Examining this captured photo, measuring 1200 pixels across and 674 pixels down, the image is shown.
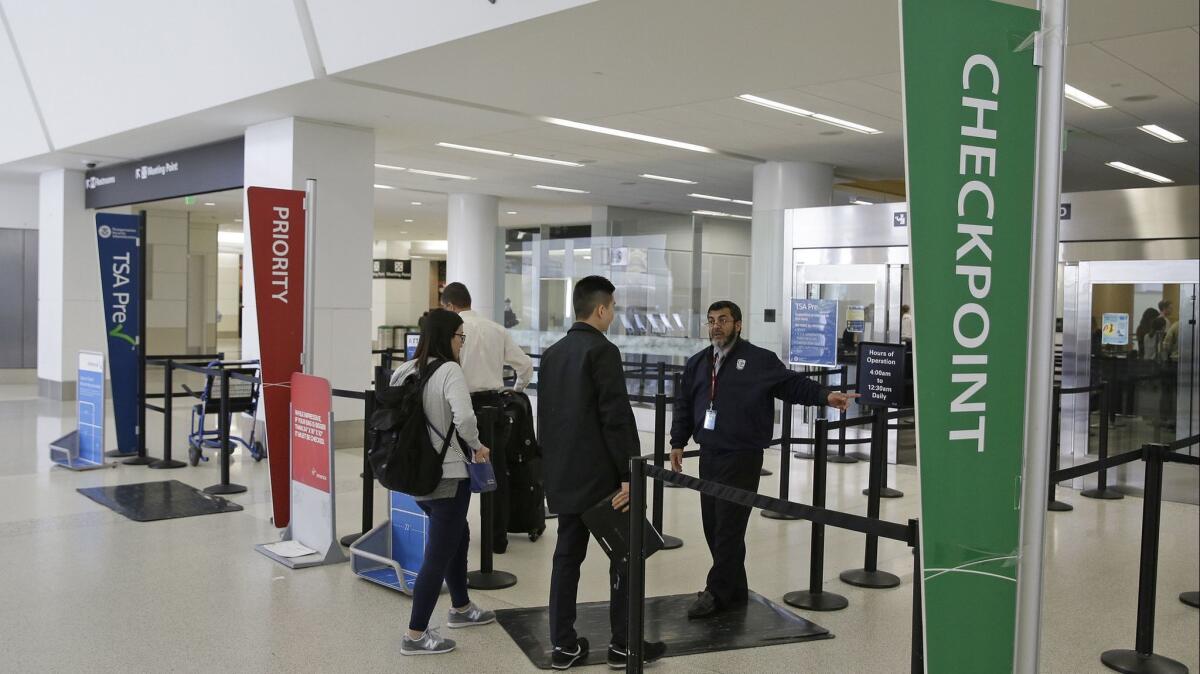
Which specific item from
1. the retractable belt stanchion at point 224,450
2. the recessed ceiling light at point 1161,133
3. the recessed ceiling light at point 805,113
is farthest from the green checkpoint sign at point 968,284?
the recessed ceiling light at point 1161,133

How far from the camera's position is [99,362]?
9.34 meters

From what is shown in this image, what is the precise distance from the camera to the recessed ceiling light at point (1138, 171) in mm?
12583

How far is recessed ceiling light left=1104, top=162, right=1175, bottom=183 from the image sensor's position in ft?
41.3

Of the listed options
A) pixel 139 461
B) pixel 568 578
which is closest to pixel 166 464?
pixel 139 461

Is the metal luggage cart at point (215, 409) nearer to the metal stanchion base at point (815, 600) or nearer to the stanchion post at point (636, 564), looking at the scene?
the metal stanchion base at point (815, 600)

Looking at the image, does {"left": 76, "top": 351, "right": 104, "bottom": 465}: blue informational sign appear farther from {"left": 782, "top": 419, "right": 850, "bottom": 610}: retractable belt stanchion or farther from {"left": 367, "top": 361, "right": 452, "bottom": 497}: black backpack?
{"left": 782, "top": 419, "right": 850, "bottom": 610}: retractable belt stanchion

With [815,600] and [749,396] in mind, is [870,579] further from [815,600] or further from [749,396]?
[749,396]

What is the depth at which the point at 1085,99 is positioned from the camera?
880cm

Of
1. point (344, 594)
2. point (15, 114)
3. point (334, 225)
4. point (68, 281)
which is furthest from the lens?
point (68, 281)

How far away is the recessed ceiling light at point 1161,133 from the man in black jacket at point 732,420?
7.04 metres

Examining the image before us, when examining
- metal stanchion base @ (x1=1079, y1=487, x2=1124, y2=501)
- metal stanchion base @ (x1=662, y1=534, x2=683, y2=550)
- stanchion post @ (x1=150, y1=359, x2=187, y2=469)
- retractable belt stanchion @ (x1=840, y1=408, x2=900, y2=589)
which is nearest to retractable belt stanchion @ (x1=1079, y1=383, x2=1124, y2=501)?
metal stanchion base @ (x1=1079, y1=487, x2=1124, y2=501)

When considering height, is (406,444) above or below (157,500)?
above

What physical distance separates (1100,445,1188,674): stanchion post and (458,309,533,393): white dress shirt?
145 inches

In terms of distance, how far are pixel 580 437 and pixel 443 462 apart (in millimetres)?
703
